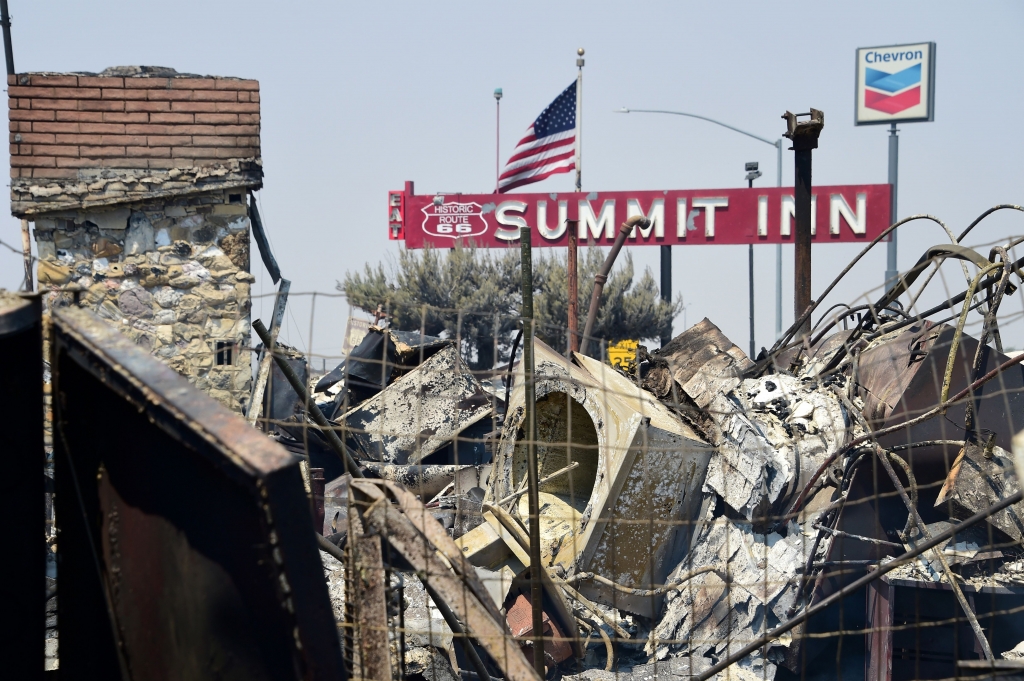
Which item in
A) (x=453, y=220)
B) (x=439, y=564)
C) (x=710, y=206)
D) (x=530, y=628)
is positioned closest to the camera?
(x=439, y=564)

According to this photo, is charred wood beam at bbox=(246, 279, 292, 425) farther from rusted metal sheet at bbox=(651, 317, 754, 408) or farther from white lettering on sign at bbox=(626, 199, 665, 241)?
white lettering on sign at bbox=(626, 199, 665, 241)

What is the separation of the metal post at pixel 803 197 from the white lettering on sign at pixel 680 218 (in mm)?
11866

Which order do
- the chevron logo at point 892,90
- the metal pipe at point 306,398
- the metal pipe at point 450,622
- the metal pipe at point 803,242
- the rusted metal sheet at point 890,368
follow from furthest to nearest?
the chevron logo at point 892,90
the metal pipe at point 803,242
the rusted metal sheet at point 890,368
the metal pipe at point 306,398
the metal pipe at point 450,622

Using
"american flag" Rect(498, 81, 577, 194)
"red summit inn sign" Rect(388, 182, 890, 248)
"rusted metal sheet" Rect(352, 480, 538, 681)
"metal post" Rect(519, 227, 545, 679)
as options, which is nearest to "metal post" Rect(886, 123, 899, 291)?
"red summit inn sign" Rect(388, 182, 890, 248)

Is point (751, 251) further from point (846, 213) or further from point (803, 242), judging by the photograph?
point (803, 242)

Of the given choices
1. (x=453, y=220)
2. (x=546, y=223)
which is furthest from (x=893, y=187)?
(x=453, y=220)

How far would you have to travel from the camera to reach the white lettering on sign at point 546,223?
20984 mm

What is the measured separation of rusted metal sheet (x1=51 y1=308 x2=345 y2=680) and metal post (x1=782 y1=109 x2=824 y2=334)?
24.0ft

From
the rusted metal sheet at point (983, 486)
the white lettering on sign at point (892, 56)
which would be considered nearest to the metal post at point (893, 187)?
the white lettering on sign at point (892, 56)

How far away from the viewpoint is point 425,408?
7.71 m

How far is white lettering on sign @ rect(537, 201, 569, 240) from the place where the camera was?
21.0 metres

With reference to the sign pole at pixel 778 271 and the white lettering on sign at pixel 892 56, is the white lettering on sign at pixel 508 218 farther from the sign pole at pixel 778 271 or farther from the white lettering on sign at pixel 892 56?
the white lettering on sign at pixel 892 56

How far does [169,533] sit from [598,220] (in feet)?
64.4

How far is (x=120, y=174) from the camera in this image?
754cm
